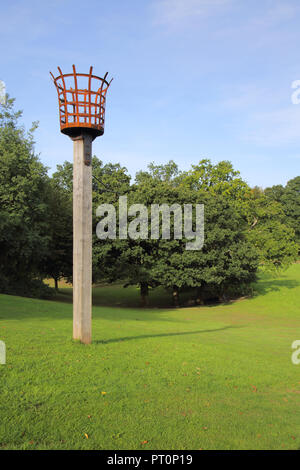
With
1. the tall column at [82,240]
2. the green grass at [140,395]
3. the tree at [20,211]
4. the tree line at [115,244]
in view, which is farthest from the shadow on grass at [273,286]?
the tall column at [82,240]

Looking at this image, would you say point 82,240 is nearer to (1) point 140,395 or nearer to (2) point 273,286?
(1) point 140,395

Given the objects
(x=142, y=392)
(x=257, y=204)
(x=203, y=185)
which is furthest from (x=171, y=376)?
(x=203, y=185)

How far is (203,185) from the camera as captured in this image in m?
52.5

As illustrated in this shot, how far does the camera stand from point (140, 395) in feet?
24.5

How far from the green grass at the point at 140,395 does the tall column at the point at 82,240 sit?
678 mm

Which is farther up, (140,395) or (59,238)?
(59,238)

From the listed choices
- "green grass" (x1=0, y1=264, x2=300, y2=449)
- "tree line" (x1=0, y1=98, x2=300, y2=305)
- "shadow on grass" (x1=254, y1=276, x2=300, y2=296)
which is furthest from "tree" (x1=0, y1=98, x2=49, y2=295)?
"shadow on grass" (x1=254, y1=276, x2=300, y2=296)

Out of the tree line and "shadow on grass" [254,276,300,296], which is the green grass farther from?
"shadow on grass" [254,276,300,296]

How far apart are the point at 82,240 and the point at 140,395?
4358mm

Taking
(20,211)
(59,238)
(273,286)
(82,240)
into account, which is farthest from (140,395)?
(273,286)

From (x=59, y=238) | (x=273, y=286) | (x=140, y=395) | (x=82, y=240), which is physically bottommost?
(x=273, y=286)

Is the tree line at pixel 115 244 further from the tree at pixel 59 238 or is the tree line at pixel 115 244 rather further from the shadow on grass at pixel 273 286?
the shadow on grass at pixel 273 286

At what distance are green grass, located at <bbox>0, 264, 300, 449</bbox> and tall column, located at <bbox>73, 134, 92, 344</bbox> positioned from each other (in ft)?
2.22

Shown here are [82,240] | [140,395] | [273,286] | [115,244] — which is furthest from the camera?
[273,286]
